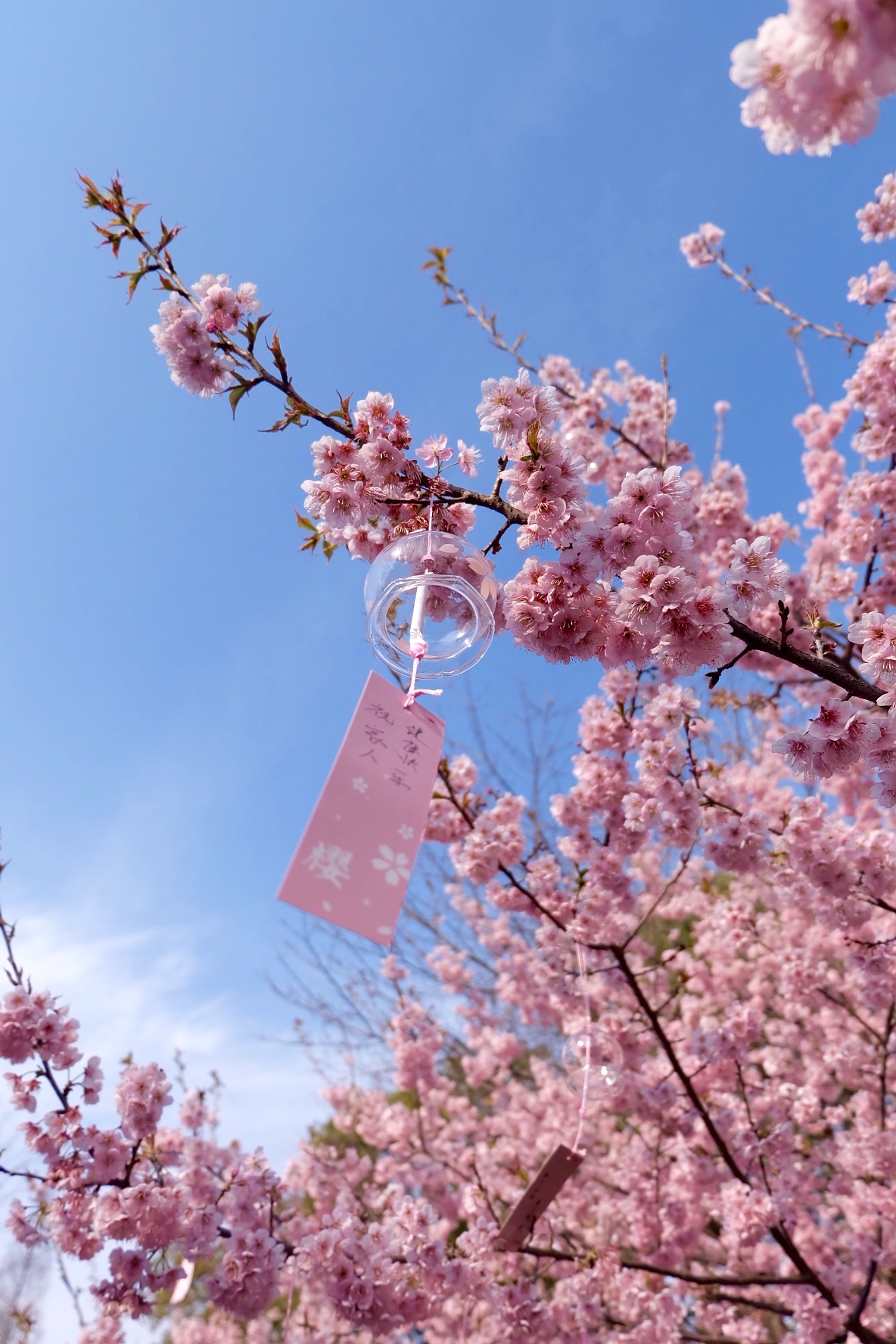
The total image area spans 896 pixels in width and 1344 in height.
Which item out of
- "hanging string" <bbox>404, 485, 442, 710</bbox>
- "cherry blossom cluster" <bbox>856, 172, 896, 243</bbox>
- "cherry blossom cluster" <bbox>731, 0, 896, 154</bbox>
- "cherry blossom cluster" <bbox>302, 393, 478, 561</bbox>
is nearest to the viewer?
"cherry blossom cluster" <bbox>731, 0, 896, 154</bbox>

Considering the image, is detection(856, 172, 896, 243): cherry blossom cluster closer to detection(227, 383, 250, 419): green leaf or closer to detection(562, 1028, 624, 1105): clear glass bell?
detection(227, 383, 250, 419): green leaf

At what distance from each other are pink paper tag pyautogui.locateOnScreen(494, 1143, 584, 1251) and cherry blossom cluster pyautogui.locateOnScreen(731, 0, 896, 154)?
321 centimetres

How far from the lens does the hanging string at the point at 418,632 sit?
1920 mm

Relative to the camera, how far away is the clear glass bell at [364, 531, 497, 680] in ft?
6.29

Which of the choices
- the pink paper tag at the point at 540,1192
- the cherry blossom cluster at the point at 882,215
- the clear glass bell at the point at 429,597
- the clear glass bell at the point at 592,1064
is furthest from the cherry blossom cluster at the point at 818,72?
the cherry blossom cluster at the point at 882,215

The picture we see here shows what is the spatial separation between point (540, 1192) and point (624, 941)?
1760mm

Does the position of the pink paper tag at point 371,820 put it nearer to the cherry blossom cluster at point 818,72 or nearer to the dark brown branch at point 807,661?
the dark brown branch at point 807,661

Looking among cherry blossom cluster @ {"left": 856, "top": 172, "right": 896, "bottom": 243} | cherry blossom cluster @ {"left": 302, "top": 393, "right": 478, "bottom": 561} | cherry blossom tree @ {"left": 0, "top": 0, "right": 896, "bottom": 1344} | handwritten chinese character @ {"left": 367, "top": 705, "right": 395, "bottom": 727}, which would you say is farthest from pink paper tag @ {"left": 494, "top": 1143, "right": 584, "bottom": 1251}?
cherry blossom cluster @ {"left": 856, "top": 172, "right": 896, "bottom": 243}

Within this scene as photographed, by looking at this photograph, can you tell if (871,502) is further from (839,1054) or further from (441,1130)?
(441,1130)

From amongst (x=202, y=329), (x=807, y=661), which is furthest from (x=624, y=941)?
(x=202, y=329)

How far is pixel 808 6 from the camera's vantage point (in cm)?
95

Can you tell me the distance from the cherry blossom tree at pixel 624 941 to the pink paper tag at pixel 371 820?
45 cm

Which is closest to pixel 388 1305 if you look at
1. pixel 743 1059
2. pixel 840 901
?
pixel 840 901

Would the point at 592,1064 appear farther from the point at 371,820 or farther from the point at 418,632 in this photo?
the point at 418,632
